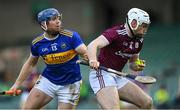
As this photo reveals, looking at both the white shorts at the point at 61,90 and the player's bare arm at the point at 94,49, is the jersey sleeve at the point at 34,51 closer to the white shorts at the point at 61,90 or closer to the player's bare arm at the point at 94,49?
the white shorts at the point at 61,90

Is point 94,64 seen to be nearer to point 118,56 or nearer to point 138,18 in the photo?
point 118,56

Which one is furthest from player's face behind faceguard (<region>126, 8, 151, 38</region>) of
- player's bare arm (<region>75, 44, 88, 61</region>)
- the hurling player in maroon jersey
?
player's bare arm (<region>75, 44, 88, 61</region>)

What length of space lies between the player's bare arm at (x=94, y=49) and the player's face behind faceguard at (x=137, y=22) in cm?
46

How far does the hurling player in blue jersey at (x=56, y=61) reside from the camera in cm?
1134

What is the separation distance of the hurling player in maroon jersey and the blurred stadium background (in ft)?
27.0

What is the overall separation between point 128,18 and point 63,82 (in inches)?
58.4

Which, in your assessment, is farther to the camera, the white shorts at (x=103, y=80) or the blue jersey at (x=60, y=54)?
the blue jersey at (x=60, y=54)

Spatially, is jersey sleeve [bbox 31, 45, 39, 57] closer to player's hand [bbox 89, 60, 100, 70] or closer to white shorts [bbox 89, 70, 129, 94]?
white shorts [bbox 89, 70, 129, 94]

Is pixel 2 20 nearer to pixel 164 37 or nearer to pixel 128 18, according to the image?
pixel 164 37

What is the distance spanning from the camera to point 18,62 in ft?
77.0

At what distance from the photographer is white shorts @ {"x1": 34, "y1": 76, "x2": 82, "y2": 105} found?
11602 mm

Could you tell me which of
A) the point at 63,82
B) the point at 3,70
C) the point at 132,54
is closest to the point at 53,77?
the point at 63,82

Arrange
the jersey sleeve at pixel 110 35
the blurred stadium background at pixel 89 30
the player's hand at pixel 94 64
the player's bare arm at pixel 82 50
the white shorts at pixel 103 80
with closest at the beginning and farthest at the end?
the player's hand at pixel 94 64 → the jersey sleeve at pixel 110 35 → the white shorts at pixel 103 80 → the player's bare arm at pixel 82 50 → the blurred stadium background at pixel 89 30

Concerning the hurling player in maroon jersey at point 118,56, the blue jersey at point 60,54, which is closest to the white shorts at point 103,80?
the hurling player in maroon jersey at point 118,56
